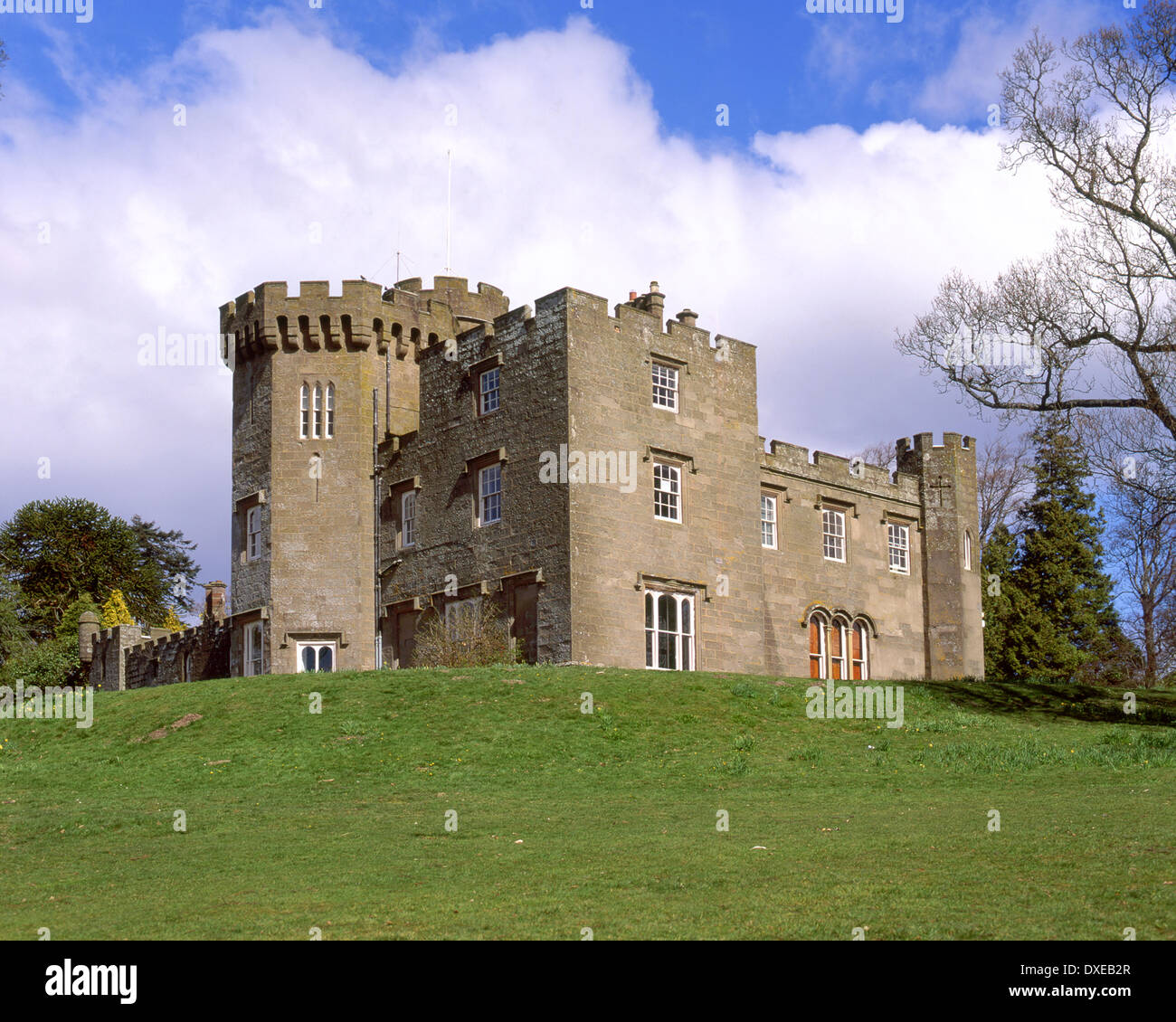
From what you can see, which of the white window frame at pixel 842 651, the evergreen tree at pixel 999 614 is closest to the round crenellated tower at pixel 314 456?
the white window frame at pixel 842 651

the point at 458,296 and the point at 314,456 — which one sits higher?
the point at 458,296

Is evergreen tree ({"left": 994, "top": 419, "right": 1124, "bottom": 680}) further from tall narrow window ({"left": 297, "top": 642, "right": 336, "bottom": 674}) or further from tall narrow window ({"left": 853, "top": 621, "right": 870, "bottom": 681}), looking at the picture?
tall narrow window ({"left": 297, "top": 642, "right": 336, "bottom": 674})

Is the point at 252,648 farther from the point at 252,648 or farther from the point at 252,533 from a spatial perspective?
the point at 252,533

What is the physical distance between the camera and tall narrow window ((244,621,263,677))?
1606 inches

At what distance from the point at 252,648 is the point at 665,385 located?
48.0 feet

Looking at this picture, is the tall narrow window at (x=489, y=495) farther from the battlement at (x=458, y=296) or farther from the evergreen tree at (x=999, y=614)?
the evergreen tree at (x=999, y=614)

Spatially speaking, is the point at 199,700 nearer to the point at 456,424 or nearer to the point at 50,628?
the point at 456,424

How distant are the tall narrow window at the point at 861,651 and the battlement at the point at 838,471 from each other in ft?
14.9

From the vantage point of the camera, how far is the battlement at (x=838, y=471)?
4195 centimetres

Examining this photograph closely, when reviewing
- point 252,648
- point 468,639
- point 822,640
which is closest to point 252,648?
point 252,648

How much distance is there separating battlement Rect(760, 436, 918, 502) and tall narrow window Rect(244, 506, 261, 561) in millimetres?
15181

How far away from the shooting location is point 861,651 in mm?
43500

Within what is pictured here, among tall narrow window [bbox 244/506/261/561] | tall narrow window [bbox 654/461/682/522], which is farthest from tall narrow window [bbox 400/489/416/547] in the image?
tall narrow window [bbox 654/461/682/522]
